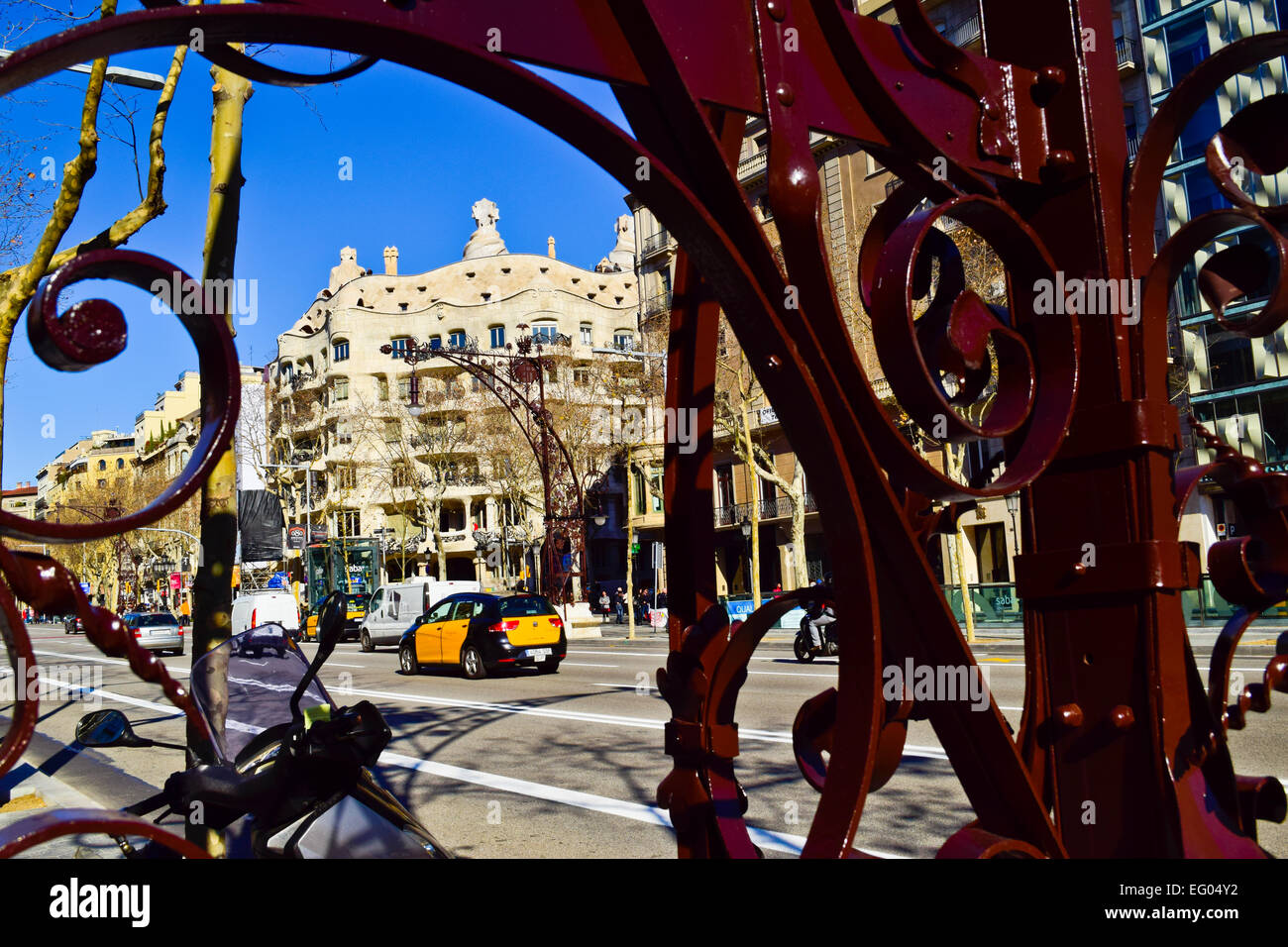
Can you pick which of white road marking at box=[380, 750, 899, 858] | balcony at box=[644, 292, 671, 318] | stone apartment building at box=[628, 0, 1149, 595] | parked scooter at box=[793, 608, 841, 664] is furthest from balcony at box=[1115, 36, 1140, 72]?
white road marking at box=[380, 750, 899, 858]

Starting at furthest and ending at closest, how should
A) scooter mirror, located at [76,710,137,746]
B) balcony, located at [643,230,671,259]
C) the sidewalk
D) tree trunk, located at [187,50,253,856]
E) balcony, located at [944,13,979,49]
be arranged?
1. balcony, located at [643,230,671,259]
2. balcony, located at [944,13,979,49]
3. the sidewalk
4. tree trunk, located at [187,50,253,856]
5. scooter mirror, located at [76,710,137,746]

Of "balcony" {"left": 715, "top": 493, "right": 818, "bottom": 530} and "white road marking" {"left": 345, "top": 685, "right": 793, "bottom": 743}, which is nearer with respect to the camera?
"white road marking" {"left": 345, "top": 685, "right": 793, "bottom": 743}

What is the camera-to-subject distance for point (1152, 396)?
185 cm

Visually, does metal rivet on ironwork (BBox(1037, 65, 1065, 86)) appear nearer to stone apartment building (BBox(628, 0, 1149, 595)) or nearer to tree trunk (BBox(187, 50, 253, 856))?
tree trunk (BBox(187, 50, 253, 856))

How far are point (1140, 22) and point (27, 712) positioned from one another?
36.4m

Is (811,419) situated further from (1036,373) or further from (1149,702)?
(1149,702)

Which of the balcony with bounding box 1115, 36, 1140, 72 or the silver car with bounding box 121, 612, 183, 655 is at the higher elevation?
the balcony with bounding box 1115, 36, 1140, 72

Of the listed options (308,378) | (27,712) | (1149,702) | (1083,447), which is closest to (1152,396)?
(1083,447)

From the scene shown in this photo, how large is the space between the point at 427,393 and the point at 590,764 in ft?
150

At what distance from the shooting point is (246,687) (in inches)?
124

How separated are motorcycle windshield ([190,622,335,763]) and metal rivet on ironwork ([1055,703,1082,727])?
2.00 metres

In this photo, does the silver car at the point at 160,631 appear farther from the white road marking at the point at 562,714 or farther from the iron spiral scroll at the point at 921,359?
the iron spiral scroll at the point at 921,359

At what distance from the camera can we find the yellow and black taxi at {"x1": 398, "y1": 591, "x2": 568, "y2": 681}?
62.2 ft

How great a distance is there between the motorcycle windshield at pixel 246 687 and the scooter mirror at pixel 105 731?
1.14 ft
